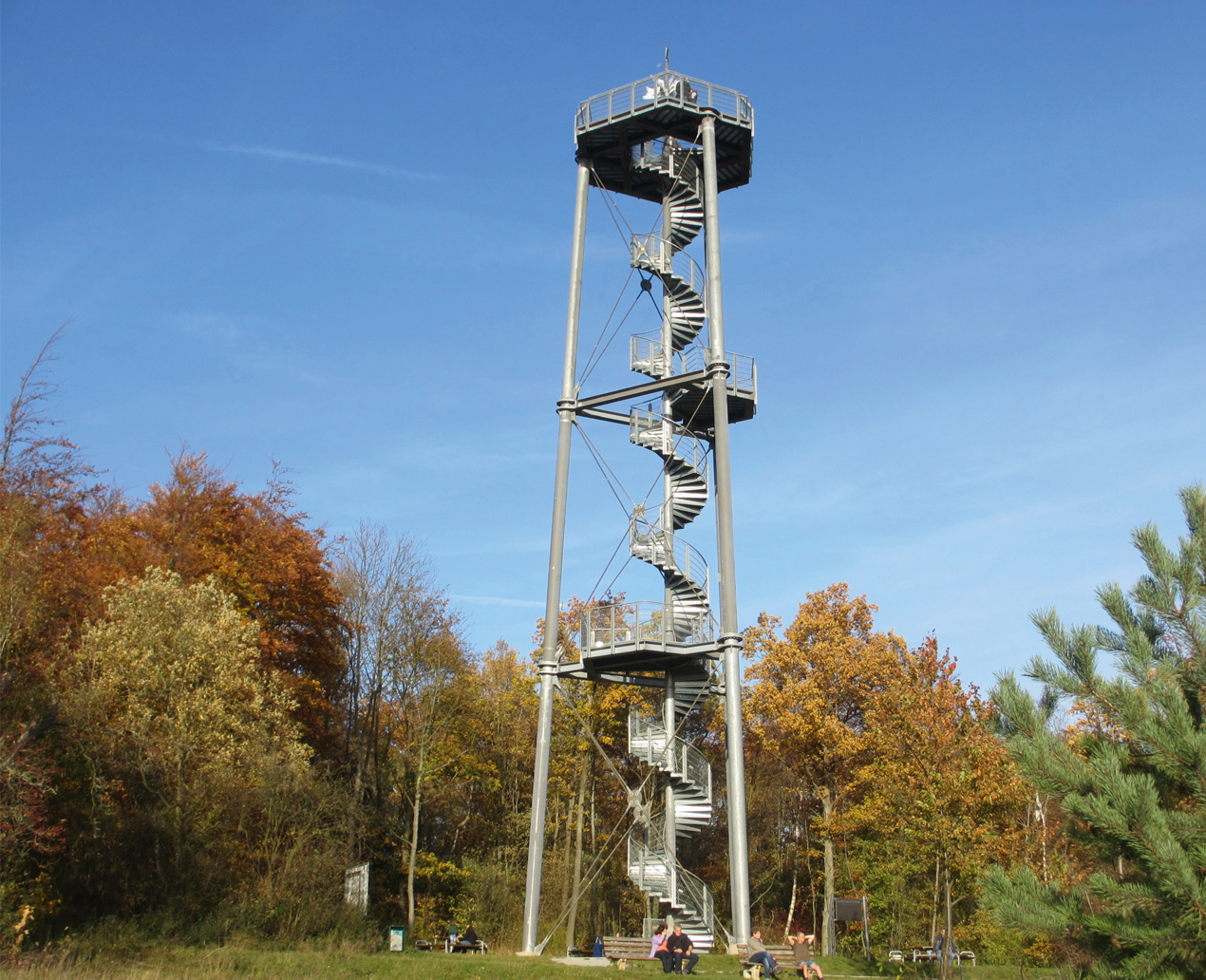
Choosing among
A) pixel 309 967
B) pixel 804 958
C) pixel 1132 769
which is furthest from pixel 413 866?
pixel 1132 769

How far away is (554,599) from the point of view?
22469 millimetres

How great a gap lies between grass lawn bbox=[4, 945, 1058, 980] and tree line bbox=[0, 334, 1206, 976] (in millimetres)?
1681

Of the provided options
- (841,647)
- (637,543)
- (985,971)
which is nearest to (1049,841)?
(985,971)

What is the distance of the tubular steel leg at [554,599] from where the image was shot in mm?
20906

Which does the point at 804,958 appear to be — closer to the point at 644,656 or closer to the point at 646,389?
the point at 644,656

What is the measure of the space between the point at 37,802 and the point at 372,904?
1627 cm

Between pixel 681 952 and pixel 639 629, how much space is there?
653 centimetres

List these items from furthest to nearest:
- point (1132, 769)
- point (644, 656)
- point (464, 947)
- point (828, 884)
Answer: point (828, 884)
point (464, 947)
point (644, 656)
point (1132, 769)

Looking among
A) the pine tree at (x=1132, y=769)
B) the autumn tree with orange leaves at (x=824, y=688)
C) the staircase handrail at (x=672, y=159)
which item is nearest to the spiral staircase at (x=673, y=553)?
the staircase handrail at (x=672, y=159)

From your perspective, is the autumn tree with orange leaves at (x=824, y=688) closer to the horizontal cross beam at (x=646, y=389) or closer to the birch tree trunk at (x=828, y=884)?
the birch tree trunk at (x=828, y=884)

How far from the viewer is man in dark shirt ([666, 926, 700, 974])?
1708cm

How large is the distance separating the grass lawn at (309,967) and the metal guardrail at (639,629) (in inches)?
238

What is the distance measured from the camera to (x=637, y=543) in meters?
22.8

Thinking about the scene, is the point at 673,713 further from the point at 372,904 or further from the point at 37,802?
the point at 372,904
